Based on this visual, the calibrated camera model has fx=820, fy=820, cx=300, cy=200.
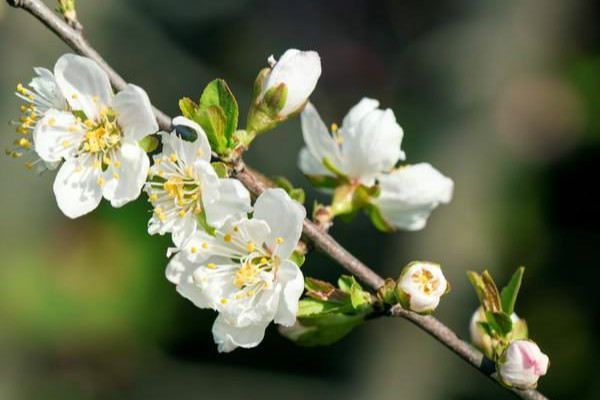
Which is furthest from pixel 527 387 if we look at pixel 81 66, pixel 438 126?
pixel 438 126

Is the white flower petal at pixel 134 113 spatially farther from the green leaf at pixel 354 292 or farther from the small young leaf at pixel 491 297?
the small young leaf at pixel 491 297

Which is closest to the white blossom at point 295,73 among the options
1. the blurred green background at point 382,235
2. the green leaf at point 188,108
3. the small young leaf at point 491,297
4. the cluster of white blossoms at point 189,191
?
the cluster of white blossoms at point 189,191

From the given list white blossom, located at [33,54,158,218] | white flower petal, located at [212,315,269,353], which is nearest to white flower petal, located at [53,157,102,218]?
white blossom, located at [33,54,158,218]

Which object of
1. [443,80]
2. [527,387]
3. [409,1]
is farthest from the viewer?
[409,1]

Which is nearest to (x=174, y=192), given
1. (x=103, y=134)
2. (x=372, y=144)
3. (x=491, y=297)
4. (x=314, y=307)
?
(x=103, y=134)

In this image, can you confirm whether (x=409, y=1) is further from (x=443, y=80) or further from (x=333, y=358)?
(x=333, y=358)

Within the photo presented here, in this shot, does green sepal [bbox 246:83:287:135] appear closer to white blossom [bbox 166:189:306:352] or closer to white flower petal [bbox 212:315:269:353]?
white blossom [bbox 166:189:306:352]
